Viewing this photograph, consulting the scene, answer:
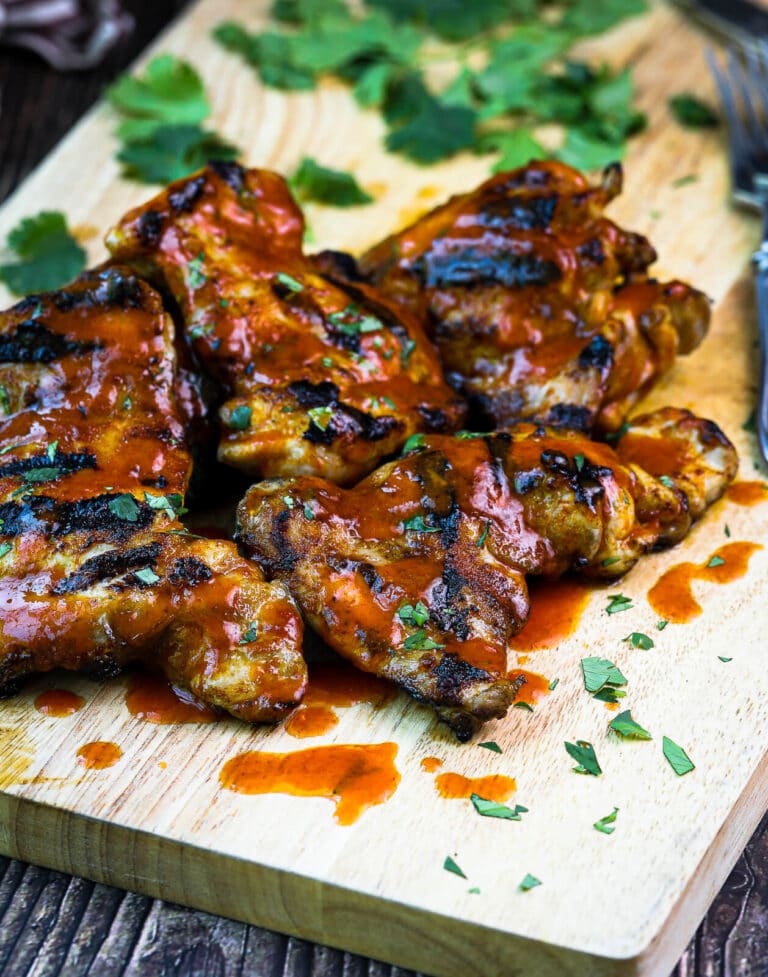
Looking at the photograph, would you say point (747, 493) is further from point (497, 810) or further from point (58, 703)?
point (58, 703)

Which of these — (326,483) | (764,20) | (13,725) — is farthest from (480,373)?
(764,20)

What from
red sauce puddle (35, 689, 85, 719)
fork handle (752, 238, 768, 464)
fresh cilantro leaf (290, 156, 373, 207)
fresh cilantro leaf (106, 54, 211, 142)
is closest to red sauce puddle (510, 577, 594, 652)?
fork handle (752, 238, 768, 464)

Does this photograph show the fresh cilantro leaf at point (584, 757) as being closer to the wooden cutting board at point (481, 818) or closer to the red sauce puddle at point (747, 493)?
the wooden cutting board at point (481, 818)

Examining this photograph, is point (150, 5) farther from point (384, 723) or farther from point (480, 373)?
point (384, 723)

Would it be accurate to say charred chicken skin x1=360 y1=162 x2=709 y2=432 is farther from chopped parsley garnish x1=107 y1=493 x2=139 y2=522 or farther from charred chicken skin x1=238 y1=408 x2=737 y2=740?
chopped parsley garnish x1=107 y1=493 x2=139 y2=522

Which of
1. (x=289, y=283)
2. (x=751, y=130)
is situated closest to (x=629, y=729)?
(x=289, y=283)
